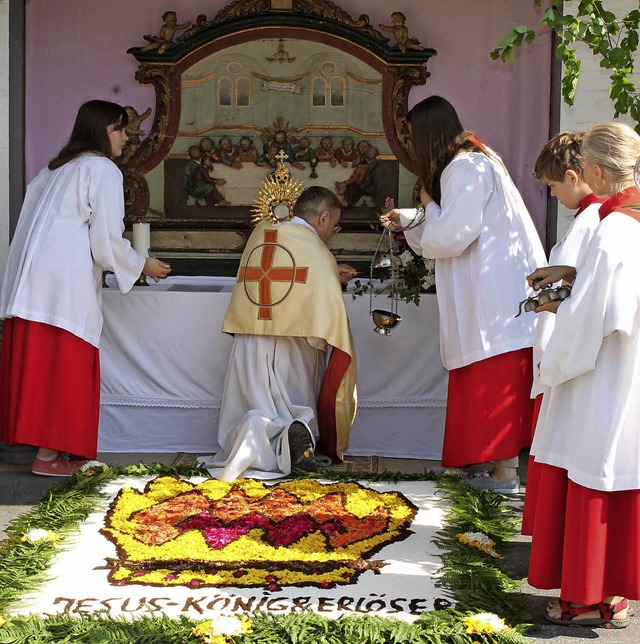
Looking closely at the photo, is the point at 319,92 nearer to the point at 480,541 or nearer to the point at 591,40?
the point at 591,40

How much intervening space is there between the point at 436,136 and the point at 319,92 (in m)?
2.20

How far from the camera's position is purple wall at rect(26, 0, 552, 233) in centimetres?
806

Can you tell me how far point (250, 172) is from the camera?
823cm

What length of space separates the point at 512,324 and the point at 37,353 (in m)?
2.47

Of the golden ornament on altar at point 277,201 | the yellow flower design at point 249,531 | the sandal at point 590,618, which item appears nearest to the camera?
the sandal at point 590,618

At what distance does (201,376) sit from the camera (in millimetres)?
7121

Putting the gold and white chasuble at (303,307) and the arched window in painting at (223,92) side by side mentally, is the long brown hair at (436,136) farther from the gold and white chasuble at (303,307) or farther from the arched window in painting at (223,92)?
the arched window in painting at (223,92)

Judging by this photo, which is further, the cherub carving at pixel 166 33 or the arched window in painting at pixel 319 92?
the arched window in painting at pixel 319 92

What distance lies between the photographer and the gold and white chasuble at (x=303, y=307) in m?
6.65

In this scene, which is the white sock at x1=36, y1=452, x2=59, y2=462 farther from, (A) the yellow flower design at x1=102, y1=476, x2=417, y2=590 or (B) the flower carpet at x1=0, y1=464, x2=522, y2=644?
(A) the yellow flower design at x1=102, y1=476, x2=417, y2=590

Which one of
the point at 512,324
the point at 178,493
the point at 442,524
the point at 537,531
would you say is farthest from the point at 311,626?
the point at 512,324

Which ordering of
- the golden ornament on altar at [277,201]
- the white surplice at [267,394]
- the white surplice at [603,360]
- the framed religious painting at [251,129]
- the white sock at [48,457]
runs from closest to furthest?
the white surplice at [603,360]
the white surplice at [267,394]
the white sock at [48,457]
the golden ornament on altar at [277,201]
the framed religious painting at [251,129]

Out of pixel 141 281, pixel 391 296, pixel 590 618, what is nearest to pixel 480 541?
pixel 590 618

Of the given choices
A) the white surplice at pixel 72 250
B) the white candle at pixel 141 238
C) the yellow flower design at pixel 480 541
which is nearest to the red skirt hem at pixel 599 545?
the yellow flower design at pixel 480 541
